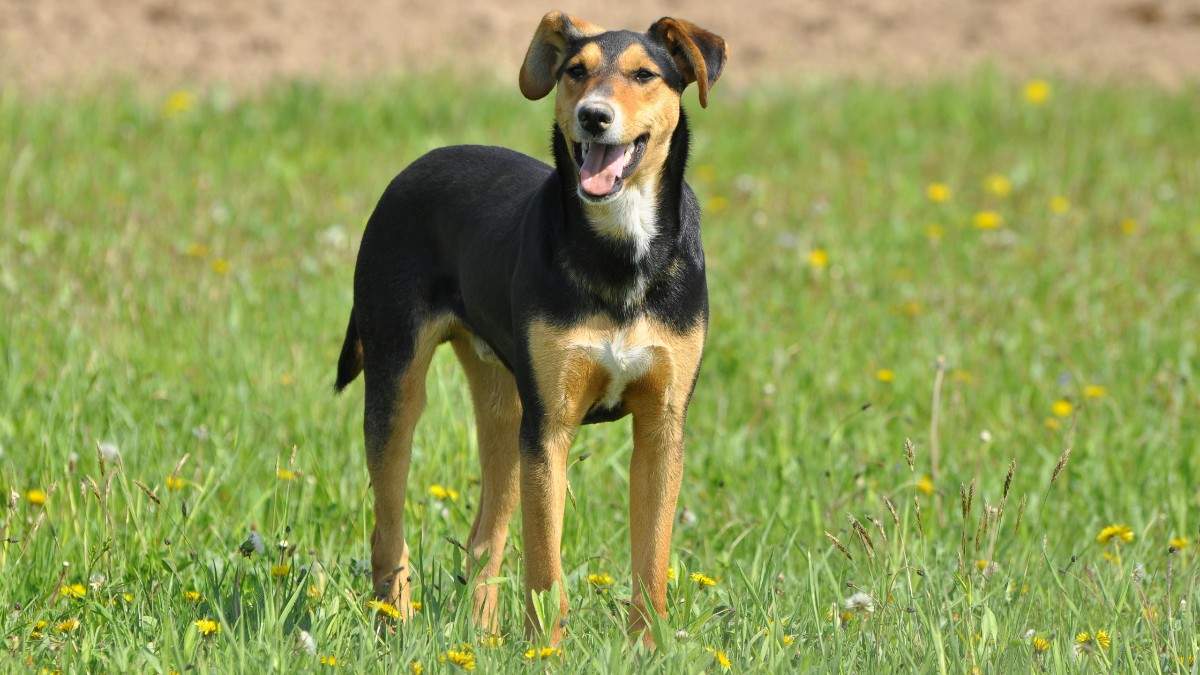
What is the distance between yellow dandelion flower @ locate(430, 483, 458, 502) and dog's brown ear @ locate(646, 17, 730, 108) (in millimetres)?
1637

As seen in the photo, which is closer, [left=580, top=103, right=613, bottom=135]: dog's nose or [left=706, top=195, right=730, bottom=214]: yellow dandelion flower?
[left=580, top=103, right=613, bottom=135]: dog's nose

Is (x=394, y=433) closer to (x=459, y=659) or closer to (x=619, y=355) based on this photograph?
(x=619, y=355)

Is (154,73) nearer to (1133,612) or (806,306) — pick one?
(806,306)

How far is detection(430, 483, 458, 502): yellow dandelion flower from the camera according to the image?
520 cm

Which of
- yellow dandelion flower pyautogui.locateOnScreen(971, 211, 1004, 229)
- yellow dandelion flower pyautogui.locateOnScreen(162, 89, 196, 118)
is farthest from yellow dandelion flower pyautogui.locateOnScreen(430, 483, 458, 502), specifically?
yellow dandelion flower pyautogui.locateOnScreen(162, 89, 196, 118)

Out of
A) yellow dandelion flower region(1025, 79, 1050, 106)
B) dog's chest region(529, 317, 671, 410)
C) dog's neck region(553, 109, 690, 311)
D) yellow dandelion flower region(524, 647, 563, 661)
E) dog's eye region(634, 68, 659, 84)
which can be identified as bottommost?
yellow dandelion flower region(1025, 79, 1050, 106)

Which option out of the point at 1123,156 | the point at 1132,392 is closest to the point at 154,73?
the point at 1123,156

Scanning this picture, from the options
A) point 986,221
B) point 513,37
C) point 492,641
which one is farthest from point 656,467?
point 513,37

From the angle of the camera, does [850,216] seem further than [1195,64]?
No

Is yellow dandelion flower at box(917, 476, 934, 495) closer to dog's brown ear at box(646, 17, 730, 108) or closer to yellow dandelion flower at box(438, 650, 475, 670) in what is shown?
dog's brown ear at box(646, 17, 730, 108)

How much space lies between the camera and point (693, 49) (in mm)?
4148

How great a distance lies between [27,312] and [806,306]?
3.41m

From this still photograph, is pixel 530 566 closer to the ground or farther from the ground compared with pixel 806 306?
farther from the ground

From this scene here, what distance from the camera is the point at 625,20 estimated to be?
12656 millimetres
